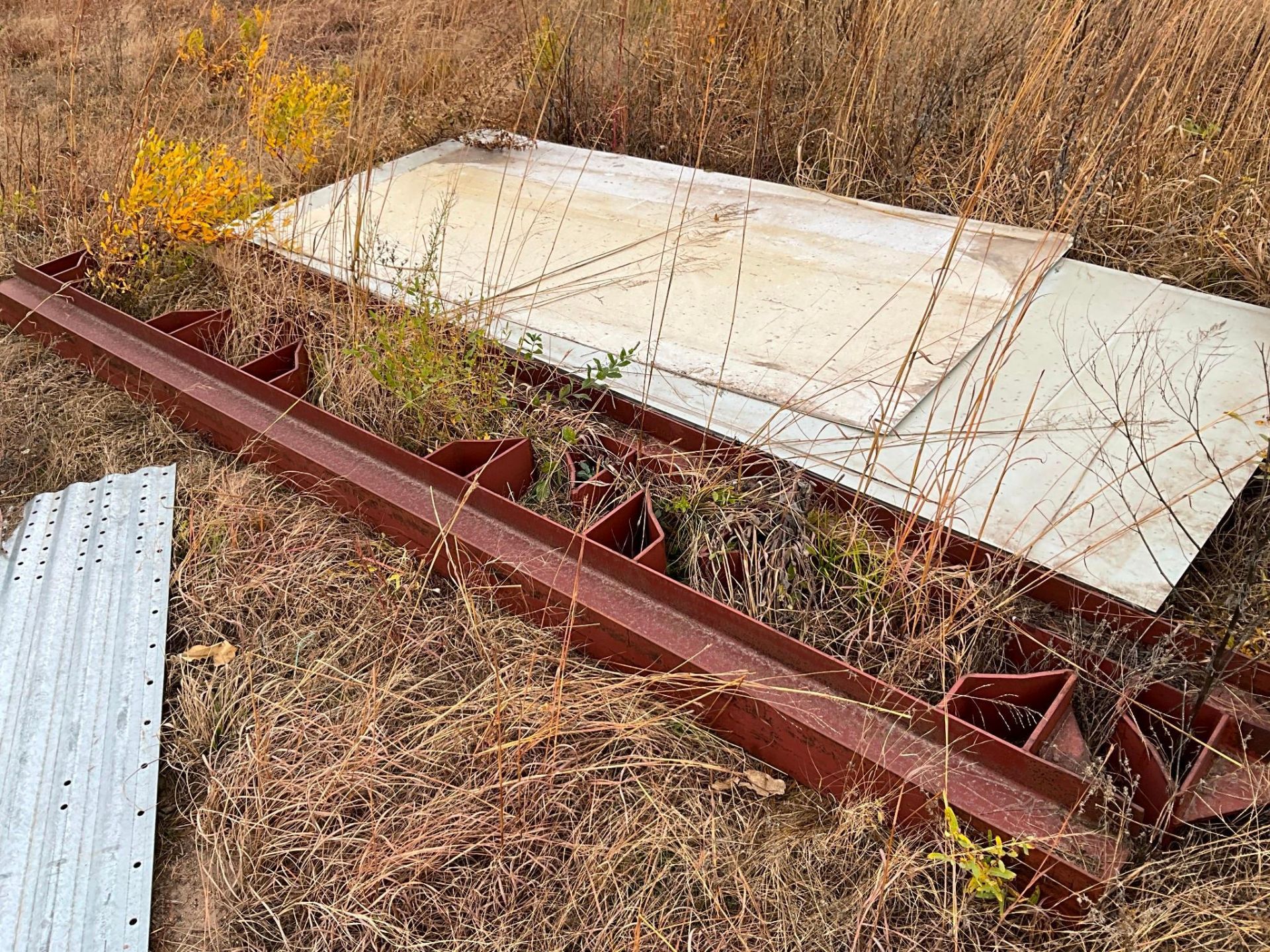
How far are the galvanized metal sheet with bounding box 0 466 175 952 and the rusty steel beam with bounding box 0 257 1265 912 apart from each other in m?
0.45

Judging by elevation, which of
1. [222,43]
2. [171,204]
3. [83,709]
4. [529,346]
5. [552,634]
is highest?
[222,43]

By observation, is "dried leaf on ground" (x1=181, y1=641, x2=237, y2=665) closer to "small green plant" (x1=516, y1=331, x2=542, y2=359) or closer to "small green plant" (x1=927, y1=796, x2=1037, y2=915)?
"small green plant" (x1=516, y1=331, x2=542, y2=359)

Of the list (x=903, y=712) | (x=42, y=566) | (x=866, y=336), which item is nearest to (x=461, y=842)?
(x=903, y=712)

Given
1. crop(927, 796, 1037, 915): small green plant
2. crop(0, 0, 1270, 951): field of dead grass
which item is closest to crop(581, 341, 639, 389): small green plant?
crop(0, 0, 1270, 951): field of dead grass

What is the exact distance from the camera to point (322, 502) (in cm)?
289

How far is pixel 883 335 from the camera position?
302 centimetres

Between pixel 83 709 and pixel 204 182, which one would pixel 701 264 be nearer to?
pixel 204 182

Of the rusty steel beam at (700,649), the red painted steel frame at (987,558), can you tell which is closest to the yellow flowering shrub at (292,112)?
the rusty steel beam at (700,649)

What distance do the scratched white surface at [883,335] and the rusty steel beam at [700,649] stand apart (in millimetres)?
426

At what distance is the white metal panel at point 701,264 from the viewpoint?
293 centimetres

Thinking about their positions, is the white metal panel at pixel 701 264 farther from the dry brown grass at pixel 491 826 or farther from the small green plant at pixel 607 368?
the dry brown grass at pixel 491 826

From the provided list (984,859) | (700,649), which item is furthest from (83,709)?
(984,859)

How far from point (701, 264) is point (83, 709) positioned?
2408mm

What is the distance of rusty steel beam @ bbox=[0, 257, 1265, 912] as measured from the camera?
1.88 meters
